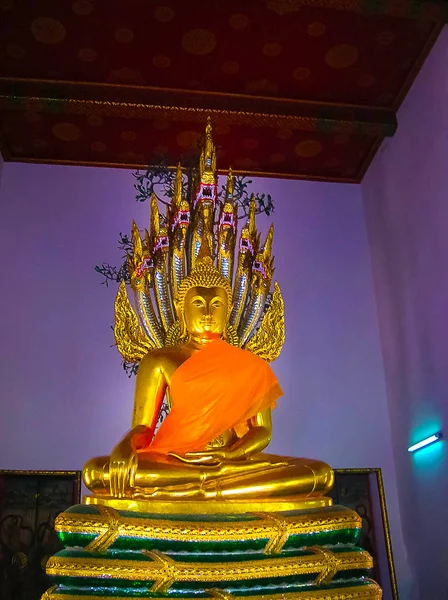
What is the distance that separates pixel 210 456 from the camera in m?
2.98

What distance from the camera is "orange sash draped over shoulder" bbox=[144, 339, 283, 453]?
3211 mm

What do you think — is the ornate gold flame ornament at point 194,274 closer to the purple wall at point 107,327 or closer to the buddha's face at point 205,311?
the buddha's face at point 205,311

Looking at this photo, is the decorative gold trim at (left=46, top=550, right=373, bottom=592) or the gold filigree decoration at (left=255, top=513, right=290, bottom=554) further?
the gold filigree decoration at (left=255, top=513, right=290, bottom=554)

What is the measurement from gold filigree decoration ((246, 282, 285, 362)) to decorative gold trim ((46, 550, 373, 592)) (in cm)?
165

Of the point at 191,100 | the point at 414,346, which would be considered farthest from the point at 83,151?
the point at 414,346

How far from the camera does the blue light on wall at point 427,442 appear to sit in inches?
149

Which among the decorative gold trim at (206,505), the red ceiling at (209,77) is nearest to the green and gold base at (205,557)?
the decorative gold trim at (206,505)

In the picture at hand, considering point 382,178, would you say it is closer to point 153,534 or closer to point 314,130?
point 314,130

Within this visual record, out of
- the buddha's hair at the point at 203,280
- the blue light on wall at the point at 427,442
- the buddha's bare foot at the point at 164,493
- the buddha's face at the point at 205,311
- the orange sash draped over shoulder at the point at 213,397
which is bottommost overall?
the buddha's bare foot at the point at 164,493

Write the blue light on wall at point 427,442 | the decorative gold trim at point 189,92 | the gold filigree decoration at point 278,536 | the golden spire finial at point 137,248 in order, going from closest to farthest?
the gold filigree decoration at point 278,536, the blue light on wall at point 427,442, the golden spire finial at point 137,248, the decorative gold trim at point 189,92

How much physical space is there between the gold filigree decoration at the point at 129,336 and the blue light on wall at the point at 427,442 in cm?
193

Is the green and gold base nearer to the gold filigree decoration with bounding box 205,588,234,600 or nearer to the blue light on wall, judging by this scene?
the gold filigree decoration with bounding box 205,588,234,600

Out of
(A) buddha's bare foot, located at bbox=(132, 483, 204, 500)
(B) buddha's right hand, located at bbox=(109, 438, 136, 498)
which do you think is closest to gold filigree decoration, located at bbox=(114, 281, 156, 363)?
(B) buddha's right hand, located at bbox=(109, 438, 136, 498)

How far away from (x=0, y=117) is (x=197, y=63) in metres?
1.71
